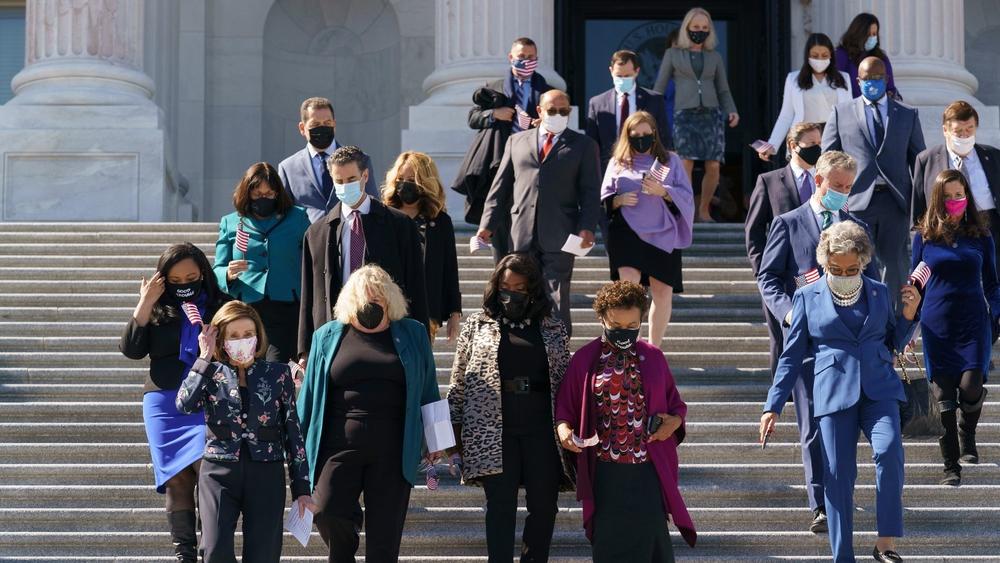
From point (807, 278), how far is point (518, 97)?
400 cm

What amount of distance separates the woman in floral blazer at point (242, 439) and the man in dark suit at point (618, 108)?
5056mm

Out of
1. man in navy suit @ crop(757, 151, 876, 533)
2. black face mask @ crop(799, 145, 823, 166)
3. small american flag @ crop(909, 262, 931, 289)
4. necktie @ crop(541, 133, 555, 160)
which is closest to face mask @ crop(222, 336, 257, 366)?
man in navy suit @ crop(757, 151, 876, 533)

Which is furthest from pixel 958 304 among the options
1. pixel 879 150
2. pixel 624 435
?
pixel 624 435

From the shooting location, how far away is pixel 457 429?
9094mm

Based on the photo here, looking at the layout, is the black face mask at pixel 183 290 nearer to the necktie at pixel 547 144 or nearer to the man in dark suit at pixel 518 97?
the necktie at pixel 547 144

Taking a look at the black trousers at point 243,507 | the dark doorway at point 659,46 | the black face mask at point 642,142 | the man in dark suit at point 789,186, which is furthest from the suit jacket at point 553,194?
the dark doorway at point 659,46

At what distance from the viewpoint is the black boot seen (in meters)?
8.91

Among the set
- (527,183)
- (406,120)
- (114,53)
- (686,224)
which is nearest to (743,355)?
(686,224)

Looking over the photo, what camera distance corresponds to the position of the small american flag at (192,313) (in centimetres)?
927

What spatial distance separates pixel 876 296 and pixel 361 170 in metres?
2.82

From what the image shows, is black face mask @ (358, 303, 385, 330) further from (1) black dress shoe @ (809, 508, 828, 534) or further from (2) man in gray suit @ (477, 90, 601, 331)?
(1) black dress shoe @ (809, 508, 828, 534)

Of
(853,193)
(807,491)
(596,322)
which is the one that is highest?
(853,193)

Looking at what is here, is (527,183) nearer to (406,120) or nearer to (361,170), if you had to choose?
(361,170)

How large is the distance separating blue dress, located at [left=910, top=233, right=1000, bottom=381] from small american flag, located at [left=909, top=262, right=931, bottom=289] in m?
0.26
